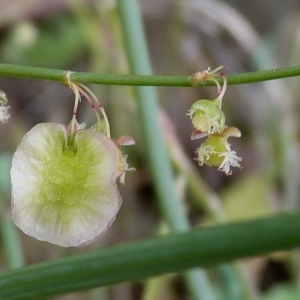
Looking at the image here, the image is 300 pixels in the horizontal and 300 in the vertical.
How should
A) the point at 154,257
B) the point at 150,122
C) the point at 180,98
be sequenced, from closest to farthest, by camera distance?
the point at 154,257, the point at 150,122, the point at 180,98

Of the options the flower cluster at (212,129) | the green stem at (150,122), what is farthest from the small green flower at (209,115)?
the green stem at (150,122)

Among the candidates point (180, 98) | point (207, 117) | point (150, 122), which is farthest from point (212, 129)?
point (180, 98)

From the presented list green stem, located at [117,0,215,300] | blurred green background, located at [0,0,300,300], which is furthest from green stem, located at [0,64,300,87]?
blurred green background, located at [0,0,300,300]

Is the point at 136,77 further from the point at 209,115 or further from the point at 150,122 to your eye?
the point at 150,122

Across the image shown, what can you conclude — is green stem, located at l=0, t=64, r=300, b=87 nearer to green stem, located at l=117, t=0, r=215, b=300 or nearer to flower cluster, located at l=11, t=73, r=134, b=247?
flower cluster, located at l=11, t=73, r=134, b=247

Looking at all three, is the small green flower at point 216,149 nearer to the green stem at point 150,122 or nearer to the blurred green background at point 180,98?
the green stem at point 150,122
